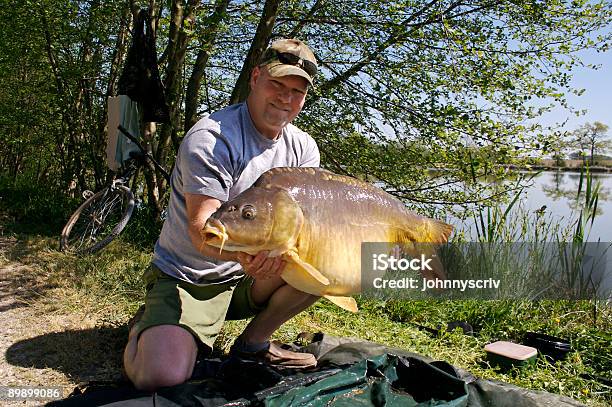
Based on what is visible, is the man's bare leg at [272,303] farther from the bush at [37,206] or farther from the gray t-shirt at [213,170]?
the bush at [37,206]

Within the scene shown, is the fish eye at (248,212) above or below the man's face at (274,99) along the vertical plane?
below

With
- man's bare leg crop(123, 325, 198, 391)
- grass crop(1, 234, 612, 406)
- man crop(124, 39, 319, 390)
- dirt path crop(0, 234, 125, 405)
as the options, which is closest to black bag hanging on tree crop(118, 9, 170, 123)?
grass crop(1, 234, 612, 406)

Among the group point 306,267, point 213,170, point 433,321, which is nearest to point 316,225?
point 306,267

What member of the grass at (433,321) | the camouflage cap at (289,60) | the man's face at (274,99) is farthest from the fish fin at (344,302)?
the grass at (433,321)

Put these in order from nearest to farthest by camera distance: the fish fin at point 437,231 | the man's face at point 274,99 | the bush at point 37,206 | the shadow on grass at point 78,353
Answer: the fish fin at point 437,231 < the man's face at point 274,99 < the shadow on grass at point 78,353 < the bush at point 37,206

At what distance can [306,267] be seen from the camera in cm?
138

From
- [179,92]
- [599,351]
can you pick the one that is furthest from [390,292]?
[179,92]

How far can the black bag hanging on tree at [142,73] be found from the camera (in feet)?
13.9

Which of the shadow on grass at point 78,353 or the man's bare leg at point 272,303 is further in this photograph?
the shadow on grass at point 78,353

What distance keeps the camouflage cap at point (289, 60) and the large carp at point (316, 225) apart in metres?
0.38

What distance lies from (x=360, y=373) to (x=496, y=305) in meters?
1.72

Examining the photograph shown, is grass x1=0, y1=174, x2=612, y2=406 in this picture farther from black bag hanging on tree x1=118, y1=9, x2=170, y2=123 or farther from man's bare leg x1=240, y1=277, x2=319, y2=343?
black bag hanging on tree x1=118, y1=9, x2=170, y2=123

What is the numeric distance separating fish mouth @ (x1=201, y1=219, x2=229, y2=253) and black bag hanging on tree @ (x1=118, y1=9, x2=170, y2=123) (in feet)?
10.6

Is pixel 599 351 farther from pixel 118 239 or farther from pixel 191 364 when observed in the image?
pixel 118 239
